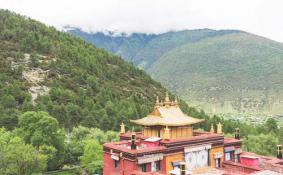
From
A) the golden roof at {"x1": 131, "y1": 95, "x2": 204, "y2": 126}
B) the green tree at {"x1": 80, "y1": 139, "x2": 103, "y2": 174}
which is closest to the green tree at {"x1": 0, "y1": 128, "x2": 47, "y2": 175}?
the green tree at {"x1": 80, "y1": 139, "x2": 103, "y2": 174}

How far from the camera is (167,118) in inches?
1404

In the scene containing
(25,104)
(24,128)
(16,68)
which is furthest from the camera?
(16,68)

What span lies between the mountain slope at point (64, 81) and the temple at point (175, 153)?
4268cm

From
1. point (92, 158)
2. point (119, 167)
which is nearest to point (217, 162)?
point (119, 167)

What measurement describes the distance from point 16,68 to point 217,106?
105350mm

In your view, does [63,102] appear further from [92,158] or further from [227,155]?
[227,155]

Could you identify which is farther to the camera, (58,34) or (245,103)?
(245,103)

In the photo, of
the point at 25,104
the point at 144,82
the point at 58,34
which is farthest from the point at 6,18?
the point at 25,104

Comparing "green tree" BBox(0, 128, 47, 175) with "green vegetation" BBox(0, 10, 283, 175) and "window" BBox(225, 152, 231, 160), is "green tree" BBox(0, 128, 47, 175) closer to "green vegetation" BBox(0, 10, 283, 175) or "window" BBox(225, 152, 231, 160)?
"green vegetation" BBox(0, 10, 283, 175)

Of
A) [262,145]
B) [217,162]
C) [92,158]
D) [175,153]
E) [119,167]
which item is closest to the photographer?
[119,167]

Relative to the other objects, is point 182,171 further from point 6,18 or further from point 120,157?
point 6,18

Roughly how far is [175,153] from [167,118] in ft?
11.0

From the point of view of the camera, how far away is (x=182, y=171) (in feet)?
93.8

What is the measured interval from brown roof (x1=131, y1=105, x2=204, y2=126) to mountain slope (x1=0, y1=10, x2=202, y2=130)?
140 ft
